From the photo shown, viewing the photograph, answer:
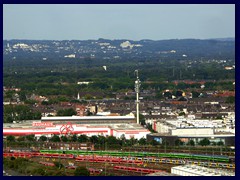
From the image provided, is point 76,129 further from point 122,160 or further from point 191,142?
point 122,160

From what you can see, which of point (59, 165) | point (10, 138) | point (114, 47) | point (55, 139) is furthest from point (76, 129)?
point (114, 47)

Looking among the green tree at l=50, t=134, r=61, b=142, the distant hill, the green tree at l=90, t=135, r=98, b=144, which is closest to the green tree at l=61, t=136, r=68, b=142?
the green tree at l=50, t=134, r=61, b=142

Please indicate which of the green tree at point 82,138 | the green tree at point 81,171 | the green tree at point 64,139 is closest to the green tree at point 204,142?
the green tree at point 82,138

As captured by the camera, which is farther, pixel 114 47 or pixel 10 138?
pixel 114 47

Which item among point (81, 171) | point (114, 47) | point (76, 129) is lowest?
point (81, 171)

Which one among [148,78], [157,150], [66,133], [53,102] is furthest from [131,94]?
[157,150]

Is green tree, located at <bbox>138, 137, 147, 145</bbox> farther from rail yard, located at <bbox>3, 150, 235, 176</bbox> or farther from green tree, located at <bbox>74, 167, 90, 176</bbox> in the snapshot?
green tree, located at <bbox>74, 167, 90, 176</bbox>

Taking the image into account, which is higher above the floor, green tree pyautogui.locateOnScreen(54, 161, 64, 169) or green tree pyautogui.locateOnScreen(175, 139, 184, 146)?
green tree pyautogui.locateOnScreen(175, 139, 184, 146)

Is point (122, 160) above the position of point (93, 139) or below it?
below

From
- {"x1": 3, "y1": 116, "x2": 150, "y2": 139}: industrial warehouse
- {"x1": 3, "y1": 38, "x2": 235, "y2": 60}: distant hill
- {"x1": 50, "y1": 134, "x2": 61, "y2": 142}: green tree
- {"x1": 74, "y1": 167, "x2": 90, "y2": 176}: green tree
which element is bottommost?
{"x1": 74, "y1": 167, "x2": 90, "y2": 176}: green tree

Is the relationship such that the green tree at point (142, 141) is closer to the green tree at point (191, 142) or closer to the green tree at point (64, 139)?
the green tree at point (191, 142)

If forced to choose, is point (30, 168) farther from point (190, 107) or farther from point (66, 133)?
point (190, 107)
